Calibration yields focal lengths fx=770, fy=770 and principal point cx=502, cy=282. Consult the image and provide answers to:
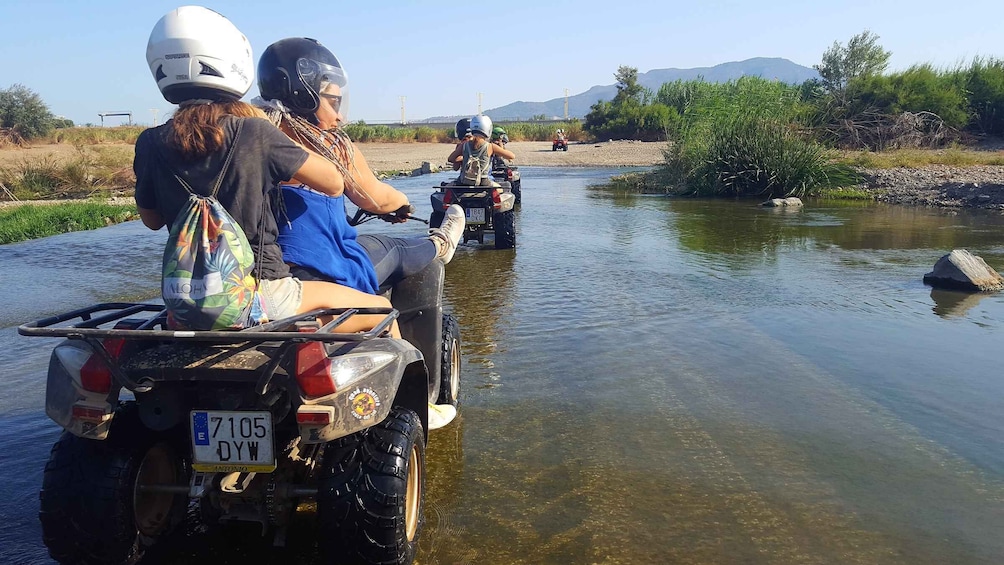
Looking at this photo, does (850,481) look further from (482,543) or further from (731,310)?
(731,310)

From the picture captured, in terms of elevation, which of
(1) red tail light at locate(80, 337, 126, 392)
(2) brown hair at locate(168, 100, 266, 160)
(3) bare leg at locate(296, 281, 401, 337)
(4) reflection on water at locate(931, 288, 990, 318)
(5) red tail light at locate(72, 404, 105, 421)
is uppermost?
(2) brown hair at locate(168, 100, 266, 160)

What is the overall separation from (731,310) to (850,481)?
134 inches

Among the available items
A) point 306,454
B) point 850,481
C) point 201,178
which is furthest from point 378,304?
Answer: point 850,481

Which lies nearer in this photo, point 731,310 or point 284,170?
point 284,170

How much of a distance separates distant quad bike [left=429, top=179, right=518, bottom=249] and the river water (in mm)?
→ 1219

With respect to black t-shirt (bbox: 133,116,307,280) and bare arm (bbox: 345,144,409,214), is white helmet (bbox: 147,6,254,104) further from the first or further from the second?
bare arm (bbox: 345,144,409,214)

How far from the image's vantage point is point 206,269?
2.44 metres

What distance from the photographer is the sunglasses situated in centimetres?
328

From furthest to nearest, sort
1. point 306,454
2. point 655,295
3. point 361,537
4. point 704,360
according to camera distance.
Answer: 1. point 655,295
2. point 704,360
3. point 306,454
4. point 361,537

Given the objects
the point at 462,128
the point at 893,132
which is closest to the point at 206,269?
the point at 462,128

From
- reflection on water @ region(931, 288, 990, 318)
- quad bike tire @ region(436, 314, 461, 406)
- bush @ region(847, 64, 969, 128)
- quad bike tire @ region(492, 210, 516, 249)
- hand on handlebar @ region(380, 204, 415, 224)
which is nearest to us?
hand on handlebar @ region(380, 204, 415, 224)

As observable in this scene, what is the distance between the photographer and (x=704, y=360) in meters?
5.52

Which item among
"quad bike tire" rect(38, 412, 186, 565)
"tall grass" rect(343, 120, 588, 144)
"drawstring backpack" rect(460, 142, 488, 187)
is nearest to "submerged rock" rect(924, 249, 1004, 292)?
"drawstring backpack" rect(460, 142, 488, 187)

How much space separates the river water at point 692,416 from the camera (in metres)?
3.20
